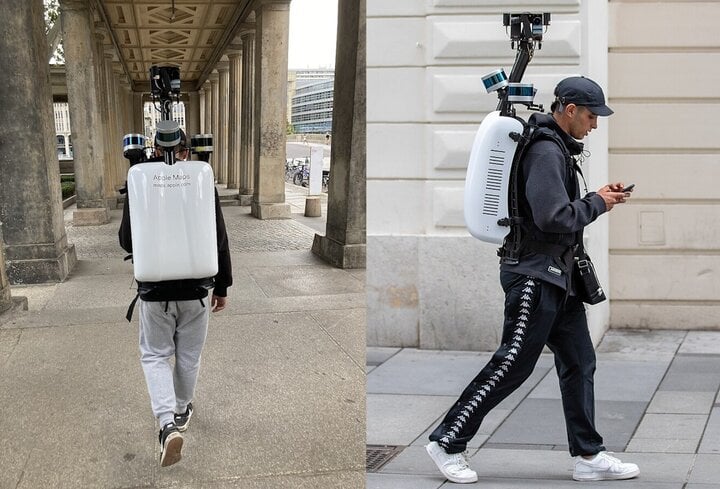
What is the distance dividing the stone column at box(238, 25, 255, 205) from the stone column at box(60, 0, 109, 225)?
413 centimetres

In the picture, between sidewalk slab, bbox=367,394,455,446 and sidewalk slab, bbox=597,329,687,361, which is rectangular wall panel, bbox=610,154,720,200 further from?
sidewalk slab, bbox=367,394,455,446

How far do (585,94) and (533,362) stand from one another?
104 cm

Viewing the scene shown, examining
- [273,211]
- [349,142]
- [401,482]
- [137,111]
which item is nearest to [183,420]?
[401,482]

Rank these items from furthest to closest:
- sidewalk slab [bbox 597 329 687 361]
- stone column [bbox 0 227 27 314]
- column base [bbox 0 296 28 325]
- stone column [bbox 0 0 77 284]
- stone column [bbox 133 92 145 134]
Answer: stone column [bbox 133 92 145 134] → stone column [bbox 0 0 77 284] → stone column [bbox 0 227 27 314] → column base [bbox 0 296 28 325] → sidewalk slab [bbox 597 329 687 361]

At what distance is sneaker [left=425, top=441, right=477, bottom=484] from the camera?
3.44m

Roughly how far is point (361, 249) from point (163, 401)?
20.5 ft

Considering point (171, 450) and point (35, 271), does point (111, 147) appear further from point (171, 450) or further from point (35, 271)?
point (171, 450)

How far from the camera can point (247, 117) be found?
21.7 meters

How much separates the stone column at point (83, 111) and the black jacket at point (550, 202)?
15.1m

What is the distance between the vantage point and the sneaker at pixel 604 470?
3.50 metres

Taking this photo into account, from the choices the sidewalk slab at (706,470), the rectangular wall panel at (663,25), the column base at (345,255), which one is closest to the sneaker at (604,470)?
the sidewalk slab at (706,470)

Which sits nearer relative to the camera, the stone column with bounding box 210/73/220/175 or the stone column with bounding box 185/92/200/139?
the stone column with bounding box 210/73/220/175

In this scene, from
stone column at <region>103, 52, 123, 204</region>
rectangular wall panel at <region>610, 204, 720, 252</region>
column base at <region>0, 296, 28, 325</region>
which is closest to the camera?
rectangular wall panel at <region>610, 204, 720, 252</region>

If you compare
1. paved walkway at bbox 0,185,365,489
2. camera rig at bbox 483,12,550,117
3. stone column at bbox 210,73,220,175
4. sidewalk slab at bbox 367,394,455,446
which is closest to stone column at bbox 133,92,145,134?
stone column at bbox 210,73,220,175
